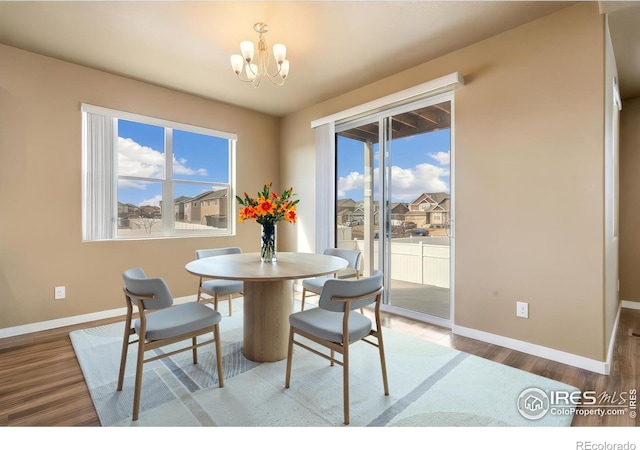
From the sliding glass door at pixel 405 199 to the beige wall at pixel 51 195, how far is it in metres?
2.48

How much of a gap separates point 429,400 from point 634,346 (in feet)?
7.31

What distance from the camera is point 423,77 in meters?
3.12

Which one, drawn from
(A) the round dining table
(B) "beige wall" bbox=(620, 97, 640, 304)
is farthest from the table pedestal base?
(B) "beige wall" bbox=(620, 97, 640, 304)

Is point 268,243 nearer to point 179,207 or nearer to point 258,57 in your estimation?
point 258,57

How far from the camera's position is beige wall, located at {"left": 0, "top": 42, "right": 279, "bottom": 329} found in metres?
2.82

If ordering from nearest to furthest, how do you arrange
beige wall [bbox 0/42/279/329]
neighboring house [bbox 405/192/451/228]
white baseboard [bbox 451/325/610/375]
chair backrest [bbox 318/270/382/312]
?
chair backrest [bbox 318/270/382/312], white baseboard [bbox 451/325/610/375], beige wall [bbox 0/42/279/329], neighboring house [bbox 405/192/451/228]

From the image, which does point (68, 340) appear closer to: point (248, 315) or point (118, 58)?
point (248, 315)

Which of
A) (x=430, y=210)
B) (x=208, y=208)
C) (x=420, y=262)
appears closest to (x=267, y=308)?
(x=420, y=262)

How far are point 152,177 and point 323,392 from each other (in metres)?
3.22

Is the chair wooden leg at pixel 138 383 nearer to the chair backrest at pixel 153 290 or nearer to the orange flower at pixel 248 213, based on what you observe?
the chair backrest at pixel 153 290

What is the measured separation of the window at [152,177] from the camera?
3277 mm

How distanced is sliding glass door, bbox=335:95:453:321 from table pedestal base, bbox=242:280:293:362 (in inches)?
64.5

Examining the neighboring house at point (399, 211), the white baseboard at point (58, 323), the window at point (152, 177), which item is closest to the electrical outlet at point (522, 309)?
the neighboring house at point (399, 211)

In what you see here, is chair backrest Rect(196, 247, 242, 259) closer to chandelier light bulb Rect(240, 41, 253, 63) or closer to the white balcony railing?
the white balcony railing
